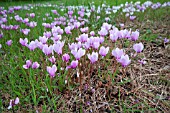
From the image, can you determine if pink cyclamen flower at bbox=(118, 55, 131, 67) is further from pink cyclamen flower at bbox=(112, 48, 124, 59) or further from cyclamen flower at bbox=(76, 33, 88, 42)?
cyclamen flower at bbox=(76, 33, 88, 42)

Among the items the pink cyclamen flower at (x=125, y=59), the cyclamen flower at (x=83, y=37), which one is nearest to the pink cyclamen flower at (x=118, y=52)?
the pink cyclamen flower at (x=125, y=59)

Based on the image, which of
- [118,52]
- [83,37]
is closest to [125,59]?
[118,52]

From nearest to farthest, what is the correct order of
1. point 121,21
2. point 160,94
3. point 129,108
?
point 129,108, point 160,94, point 121,21

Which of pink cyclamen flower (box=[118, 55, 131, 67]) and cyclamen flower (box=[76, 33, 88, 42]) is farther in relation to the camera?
cyclamen flower (box=[76, 33, 88, 42])

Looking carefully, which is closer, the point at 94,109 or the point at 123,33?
the point at 94,109

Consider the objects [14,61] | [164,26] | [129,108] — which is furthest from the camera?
[164,26]

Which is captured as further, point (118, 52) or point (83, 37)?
point (83, 37)

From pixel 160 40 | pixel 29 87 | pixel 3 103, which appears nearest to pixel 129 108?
pixel 29 87

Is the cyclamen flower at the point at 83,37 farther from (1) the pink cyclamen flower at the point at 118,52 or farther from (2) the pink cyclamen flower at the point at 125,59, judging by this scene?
(2) the pink cyclamen flower at the point at 125,59

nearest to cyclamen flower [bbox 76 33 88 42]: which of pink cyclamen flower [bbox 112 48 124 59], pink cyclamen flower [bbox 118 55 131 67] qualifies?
pink cyclamen flower [bbox 112 48 124 59]

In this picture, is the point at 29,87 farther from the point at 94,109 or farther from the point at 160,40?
the point at 160,40

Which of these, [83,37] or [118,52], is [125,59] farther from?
[83,37]
